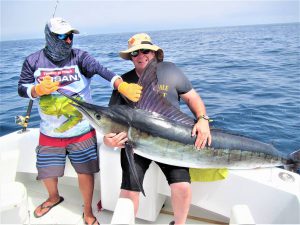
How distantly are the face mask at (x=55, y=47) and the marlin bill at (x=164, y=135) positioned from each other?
0.65 meters

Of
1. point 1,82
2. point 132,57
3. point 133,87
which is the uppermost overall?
point 132,57

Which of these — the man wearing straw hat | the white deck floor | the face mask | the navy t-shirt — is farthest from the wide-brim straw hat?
the white deck floor

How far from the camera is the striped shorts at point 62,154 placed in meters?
2.86

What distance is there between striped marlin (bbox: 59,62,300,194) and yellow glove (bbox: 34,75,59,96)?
0.38 metres

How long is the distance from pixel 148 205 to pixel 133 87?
3.68ft

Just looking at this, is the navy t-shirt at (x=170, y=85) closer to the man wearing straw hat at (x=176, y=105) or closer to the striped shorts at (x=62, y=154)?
the man wearing straw hat at (x=176, y=105)

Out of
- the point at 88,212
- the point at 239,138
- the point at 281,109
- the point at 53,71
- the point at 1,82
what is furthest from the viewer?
the point at 1,82

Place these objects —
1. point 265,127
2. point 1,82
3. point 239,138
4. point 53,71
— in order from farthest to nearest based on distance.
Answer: point 1,82, point 265,127, point 53,71, point 239,138

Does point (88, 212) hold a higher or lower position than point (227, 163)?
lower

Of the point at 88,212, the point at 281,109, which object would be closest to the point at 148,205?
the point at 88,212

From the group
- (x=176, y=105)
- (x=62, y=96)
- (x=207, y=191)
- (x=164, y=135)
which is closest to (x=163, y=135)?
(x=164, y=135)

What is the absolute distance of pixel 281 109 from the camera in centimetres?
664

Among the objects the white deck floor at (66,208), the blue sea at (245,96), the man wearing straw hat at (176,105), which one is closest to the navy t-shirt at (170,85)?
the man wearing straw hat at (176,105)

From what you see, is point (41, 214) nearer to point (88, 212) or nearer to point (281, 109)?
point (88, 212)
